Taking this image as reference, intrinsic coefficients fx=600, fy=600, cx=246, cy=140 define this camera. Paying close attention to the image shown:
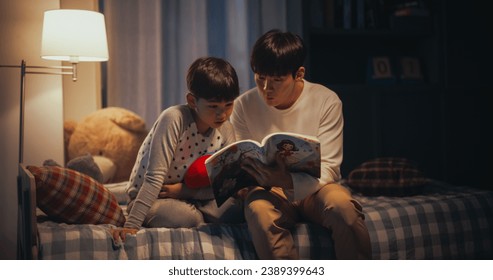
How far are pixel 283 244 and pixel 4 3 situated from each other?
4.20ft

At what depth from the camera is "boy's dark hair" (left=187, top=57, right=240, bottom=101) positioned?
142 cm

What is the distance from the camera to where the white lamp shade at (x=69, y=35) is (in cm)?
186

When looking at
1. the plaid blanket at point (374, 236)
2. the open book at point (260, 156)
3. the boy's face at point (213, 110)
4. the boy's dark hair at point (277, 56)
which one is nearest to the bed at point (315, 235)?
the plaid blanket at point (374, 236)

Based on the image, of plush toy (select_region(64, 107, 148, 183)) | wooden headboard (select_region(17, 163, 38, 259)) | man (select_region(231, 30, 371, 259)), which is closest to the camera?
wooden headboard (select_region(17, 163, 38, 259))

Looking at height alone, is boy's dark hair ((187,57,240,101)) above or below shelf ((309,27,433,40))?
below

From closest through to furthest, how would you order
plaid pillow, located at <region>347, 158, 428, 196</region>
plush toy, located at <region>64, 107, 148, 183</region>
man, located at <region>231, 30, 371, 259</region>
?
man, located at <region>231, 30, 371, 259</region> → plaid pillow, located at <region>347, 158, 428, 196</region> → plush toy, located at <region>64, 107, 148, 183</region>

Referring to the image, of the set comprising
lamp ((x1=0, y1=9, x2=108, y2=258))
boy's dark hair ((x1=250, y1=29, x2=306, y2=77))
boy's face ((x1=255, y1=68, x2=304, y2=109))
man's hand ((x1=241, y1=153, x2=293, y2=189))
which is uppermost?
lamp ((x1=0, y1=9, x2=108, y2=258))

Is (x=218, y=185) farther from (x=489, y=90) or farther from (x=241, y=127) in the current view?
(x=489, y=90)

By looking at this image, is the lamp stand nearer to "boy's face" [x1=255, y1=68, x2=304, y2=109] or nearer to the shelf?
"boy's face" [x1=255, y1=68, x2=304, y2=109]

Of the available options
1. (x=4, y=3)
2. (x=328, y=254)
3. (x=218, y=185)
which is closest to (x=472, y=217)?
(x=328, y=254)

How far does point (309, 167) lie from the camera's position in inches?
53.6

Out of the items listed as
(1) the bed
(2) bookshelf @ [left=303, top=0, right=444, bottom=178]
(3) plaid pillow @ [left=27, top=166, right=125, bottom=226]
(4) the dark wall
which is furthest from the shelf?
(3) plaid pillow @ [left=27, top=166, right=125, bottom=226]

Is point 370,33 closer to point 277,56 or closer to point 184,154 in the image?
point 277,56

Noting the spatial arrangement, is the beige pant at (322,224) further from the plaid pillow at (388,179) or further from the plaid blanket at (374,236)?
the plaid pillow at (388,179)
